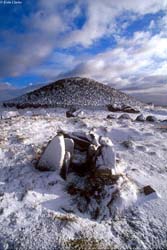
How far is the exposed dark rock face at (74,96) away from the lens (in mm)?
21938

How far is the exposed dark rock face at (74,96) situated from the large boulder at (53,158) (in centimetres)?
1561

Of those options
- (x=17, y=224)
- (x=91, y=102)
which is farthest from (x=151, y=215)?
(x=91, y=102)

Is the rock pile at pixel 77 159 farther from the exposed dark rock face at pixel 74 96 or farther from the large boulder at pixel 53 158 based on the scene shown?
the exposed dark rock face at pixel 74 96

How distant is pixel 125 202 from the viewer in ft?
12.6

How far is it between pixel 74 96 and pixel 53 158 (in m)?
20.2

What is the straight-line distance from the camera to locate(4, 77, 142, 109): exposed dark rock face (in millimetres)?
21938

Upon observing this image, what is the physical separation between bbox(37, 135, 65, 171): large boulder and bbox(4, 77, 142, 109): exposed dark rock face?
15.6 metres

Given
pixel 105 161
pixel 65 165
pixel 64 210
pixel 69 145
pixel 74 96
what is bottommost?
pixel 64 210

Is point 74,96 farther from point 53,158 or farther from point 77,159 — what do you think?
point 53,158

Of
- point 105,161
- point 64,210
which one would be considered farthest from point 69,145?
point 64,210

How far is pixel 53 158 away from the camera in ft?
15.6

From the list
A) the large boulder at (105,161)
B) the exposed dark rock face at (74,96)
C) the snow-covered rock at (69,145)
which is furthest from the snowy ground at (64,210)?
the exposed dark rock face at (74,96)

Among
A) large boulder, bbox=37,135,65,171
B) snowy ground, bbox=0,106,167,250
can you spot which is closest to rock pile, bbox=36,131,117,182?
large boulder, bbox=37,135,65,171

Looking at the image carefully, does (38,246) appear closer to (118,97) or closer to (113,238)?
(113,238)
